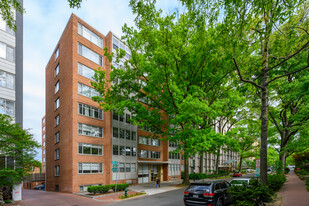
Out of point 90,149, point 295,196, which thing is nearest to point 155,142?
point 90,149

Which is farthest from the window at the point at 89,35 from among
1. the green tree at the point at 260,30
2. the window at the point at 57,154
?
the green tree at the point at 260,30

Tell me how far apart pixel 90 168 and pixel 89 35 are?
693 inches

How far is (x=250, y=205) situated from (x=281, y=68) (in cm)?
1330

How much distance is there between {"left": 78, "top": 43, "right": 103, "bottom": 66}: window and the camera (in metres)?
27.0

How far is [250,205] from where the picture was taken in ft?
30.5

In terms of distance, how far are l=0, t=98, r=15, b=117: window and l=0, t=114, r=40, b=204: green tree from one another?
381cm

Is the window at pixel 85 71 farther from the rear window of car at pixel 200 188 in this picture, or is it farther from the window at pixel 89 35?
the rear window of car at pixel 200 188

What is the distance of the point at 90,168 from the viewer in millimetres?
25453

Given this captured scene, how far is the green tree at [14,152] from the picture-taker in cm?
1473

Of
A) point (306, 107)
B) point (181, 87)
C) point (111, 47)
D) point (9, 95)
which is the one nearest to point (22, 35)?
point (9, 95)

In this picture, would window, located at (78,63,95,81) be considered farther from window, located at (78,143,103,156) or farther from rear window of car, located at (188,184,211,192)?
rear window of car, located at (188,184,211,192)

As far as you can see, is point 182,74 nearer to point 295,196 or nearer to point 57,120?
point 295,196

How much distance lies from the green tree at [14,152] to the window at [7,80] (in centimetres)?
523

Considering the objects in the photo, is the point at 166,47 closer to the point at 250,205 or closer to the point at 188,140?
the point at 188,140
